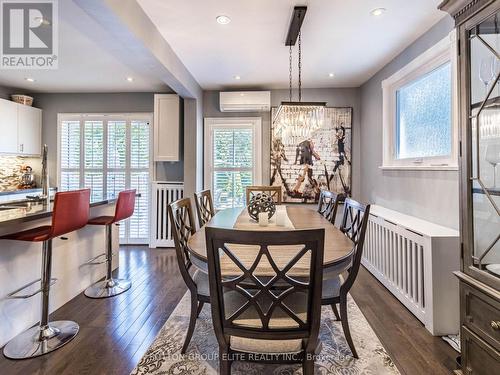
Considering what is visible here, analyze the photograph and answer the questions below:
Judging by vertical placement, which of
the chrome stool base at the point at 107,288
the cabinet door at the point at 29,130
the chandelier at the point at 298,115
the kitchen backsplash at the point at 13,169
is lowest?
the chrome stool base at the point at 107,288

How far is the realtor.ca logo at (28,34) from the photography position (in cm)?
233

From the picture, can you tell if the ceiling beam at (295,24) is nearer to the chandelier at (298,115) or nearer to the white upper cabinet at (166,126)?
the chandelier at (298,115)

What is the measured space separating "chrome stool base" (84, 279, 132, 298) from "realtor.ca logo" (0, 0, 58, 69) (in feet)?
8.60

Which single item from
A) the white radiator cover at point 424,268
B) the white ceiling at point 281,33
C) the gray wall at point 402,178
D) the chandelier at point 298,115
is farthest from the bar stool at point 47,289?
the gray wall at point 402,178

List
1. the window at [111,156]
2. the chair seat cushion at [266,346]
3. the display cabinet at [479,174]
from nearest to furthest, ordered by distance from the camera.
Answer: the chair seat cushion at [266,346] < the display cabinet at [479,174] < the window at [111,156]

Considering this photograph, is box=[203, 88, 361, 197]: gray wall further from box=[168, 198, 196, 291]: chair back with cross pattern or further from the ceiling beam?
box=[168, 198, 196, 291]: chair back with cross pattern

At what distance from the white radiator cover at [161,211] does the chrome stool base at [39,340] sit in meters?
2.33

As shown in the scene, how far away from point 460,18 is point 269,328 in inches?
76.6

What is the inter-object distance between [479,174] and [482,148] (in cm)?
14

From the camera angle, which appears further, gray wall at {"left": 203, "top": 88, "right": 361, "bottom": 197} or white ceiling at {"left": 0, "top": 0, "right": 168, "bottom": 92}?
gray wall at {"left": 203, "top": 88, "right": 361, "bottom": 197}

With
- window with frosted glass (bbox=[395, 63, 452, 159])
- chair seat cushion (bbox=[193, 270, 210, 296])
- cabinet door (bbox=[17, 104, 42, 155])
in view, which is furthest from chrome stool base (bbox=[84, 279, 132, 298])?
window with frosted glass (bbox=[395, 63, 452, 159])

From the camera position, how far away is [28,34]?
8.89 feet

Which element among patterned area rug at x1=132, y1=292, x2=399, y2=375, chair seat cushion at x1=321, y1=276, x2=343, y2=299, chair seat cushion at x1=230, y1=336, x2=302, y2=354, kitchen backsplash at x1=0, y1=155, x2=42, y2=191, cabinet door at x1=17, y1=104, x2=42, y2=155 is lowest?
patterned area rug at x1=132, y1=292, x2=399, y2=375

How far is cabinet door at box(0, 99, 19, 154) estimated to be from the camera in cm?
404
